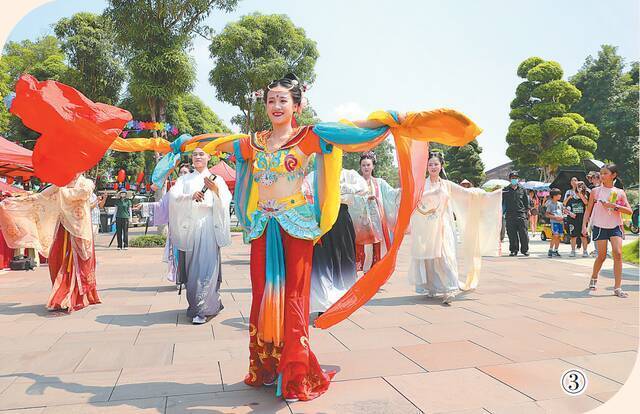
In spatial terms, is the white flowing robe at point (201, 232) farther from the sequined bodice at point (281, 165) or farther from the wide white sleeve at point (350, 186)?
the sequined bodice at point (281, 165)

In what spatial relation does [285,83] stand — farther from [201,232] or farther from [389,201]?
[389,201]

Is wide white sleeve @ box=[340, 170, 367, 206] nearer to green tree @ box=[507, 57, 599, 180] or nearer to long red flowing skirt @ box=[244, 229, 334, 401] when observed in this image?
long red flowing skirt @ box=[244, 229, 334, 401]

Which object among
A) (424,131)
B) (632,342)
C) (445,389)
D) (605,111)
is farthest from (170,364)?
(605,111)

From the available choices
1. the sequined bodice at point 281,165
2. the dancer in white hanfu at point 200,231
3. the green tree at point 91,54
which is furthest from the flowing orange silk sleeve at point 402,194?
the green tree at point 91,54

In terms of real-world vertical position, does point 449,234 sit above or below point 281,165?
below

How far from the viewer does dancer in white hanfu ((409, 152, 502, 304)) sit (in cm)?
614

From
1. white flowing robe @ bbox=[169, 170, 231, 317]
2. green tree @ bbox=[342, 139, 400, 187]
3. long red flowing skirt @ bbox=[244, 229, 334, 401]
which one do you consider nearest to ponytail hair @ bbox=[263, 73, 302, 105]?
long red flowing skirt @ bbox=[244, 229, 334, 401]

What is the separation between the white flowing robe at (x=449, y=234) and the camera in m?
6.15

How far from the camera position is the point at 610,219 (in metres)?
6.33

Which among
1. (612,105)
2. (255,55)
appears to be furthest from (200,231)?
(612,105)

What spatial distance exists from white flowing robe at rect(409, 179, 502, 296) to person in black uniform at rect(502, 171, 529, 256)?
527cm

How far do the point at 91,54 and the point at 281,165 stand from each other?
2365cm

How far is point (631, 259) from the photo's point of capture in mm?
10172

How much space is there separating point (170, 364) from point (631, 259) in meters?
10.2
